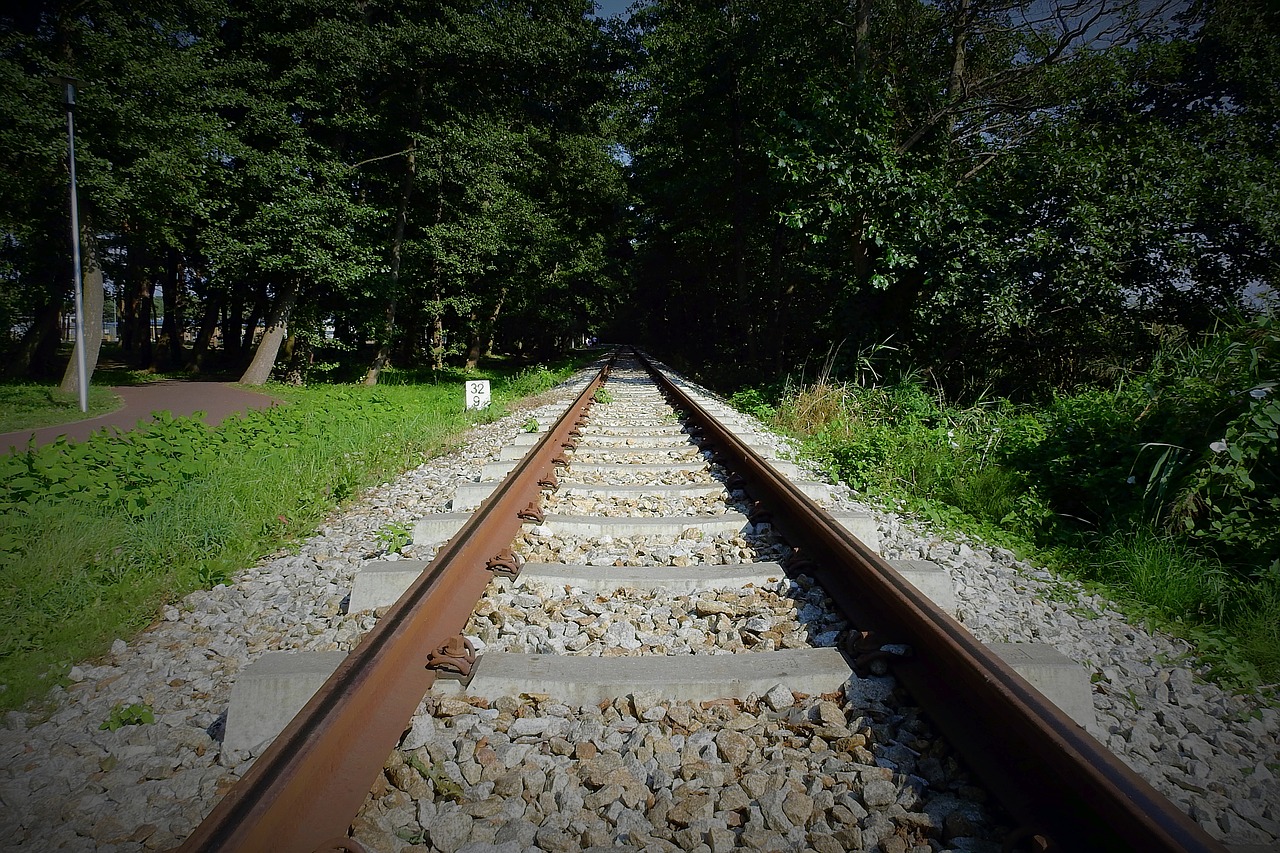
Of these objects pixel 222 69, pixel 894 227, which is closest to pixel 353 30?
pixel 222 69

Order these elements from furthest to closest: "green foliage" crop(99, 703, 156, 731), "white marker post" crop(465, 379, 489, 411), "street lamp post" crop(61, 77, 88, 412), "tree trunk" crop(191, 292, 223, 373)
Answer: "tree trunk" crop(191, 292, 223, 373) → "street lamp post" crop(61, 77, 88, 412) → "white marker post" crop(465, 379, 489, 411) → "green foliage" crop(99, 703, 156, 731)

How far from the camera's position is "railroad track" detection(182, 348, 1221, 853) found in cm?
126

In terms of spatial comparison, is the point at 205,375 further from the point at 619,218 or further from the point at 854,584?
the point at 854,584

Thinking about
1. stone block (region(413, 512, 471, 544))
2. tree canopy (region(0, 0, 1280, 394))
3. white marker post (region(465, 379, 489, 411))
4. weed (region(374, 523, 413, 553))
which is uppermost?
tree canopy (region(0, 0, 1280, 394))

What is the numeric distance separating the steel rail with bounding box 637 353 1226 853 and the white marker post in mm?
7658

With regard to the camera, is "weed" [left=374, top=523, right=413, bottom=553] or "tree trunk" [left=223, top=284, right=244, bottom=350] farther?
"tree trunk" [left=223, top=284, right=244, bottom=350]

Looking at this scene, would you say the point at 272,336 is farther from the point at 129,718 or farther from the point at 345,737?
the point at 345,737

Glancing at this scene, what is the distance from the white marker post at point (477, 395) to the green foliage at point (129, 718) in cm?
749

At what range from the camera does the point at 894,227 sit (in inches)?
354

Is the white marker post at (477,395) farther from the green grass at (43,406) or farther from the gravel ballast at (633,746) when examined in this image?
the gravel ballast at (633,746)

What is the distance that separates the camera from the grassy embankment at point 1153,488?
9.31 feet

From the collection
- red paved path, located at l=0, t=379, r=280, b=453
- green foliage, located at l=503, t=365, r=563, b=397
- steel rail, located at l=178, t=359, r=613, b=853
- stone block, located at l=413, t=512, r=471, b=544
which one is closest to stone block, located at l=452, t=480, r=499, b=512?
stone block, located at l=413, t=512, r=471, b=544

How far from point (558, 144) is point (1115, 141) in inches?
618

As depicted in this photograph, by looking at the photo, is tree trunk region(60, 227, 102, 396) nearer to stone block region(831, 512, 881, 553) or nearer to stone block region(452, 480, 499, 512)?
stone block region(452, 480, 499, 512)
